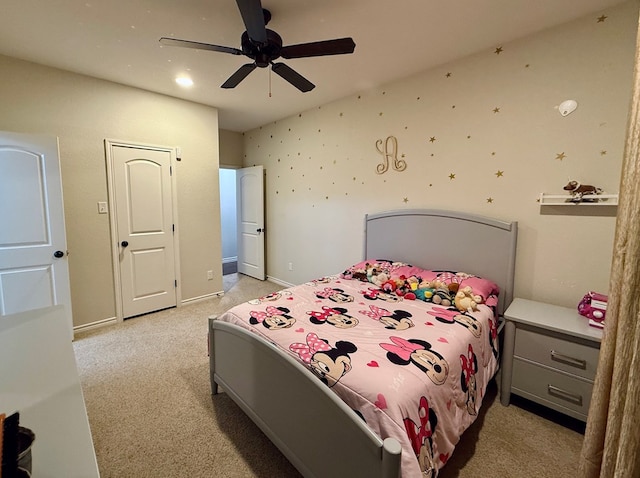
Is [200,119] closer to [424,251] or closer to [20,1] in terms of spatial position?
[20,1]

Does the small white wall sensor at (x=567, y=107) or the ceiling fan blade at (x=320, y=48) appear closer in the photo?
the ceiling fan blade at (x=320, y=48)

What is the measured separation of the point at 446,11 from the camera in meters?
1.96

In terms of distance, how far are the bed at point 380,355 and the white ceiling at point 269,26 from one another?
4.67 feet

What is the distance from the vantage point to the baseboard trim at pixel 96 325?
307 cm

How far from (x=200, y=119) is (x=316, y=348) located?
11.2 feet

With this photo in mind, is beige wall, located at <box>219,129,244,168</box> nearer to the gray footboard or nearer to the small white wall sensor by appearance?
the gray footboard

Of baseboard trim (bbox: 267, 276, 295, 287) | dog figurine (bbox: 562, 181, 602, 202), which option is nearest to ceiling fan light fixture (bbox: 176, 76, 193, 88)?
baseboard trim (bbox: 267, 276, 295, 287)

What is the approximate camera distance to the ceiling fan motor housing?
1.88m

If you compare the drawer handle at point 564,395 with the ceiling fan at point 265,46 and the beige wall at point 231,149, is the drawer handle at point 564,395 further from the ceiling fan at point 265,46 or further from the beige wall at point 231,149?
the beige wall at point 231,149

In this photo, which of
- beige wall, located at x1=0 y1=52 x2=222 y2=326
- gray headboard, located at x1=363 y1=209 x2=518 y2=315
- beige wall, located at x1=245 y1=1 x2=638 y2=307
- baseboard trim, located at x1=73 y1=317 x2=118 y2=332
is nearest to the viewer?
beige wall, located at x1=245 y1=1 x2=638 y2=307

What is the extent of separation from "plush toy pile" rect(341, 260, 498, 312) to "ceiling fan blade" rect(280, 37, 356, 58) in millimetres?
1774

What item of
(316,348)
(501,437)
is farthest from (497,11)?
(501,437)

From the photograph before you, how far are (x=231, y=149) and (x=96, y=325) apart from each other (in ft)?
10.9

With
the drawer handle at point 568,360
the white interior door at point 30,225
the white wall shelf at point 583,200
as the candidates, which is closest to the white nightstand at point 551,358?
the drawer handle at point 568,360
